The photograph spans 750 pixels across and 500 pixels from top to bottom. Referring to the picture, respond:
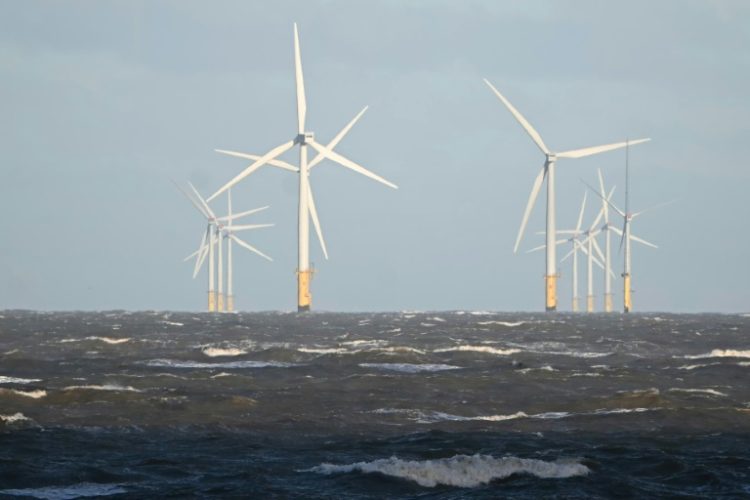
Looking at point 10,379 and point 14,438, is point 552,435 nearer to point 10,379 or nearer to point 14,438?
point 14,438

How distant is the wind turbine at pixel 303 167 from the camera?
136 meters

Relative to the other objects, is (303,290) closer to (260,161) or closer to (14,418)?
(260,161)

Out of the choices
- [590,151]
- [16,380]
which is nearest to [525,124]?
[590,151]

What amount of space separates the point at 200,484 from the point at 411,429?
420 inches

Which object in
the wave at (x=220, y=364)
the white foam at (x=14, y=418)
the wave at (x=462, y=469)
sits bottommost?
the wave at (x=462, y=469)

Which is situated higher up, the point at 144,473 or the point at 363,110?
the point at 363,110

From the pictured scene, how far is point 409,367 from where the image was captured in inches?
2399

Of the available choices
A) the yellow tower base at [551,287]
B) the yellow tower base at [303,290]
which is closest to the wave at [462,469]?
the yellow tower base at [303,290]

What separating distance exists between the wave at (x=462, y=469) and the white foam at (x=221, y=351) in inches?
1670

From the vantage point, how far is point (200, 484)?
25688 millimetres

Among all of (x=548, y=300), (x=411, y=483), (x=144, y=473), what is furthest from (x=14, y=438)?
(x=548, y=300)

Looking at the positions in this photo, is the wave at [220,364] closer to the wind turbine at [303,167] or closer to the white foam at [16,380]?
the white foam at [16,380]

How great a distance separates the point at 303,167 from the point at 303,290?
18.3m

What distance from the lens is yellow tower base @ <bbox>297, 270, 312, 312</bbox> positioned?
16425 cm
